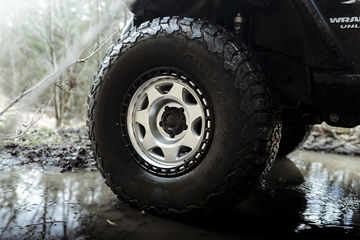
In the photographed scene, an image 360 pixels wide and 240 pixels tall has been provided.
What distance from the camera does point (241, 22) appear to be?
91.4 inches

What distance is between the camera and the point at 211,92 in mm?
2031

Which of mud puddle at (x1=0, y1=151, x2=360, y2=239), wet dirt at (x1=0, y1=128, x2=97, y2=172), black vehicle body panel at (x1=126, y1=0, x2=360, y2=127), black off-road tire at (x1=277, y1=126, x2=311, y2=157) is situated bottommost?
mud puddle at (x1=0, y1=151, x2=360, y2=239)

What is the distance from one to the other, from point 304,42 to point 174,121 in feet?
3.07

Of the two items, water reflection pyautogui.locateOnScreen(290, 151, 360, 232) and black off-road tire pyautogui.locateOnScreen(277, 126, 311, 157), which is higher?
black off-road tire pyautogui.locateOnScreen(277, 126, 311, 157)

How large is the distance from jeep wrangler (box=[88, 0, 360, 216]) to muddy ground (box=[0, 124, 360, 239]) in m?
0.17

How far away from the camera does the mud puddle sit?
1972 mm

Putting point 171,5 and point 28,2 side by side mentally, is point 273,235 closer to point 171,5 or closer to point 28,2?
point 171,5

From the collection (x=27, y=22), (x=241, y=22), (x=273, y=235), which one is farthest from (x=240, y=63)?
(x=27, y=22)

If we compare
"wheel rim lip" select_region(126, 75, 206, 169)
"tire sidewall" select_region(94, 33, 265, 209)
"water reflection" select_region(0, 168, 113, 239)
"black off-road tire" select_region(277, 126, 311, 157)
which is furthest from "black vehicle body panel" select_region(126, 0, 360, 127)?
"water reflection" select_region(0, 168, 113, 239)

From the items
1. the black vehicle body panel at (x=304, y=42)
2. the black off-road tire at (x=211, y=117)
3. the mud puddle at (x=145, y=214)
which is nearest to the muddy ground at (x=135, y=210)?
the mud puddle at (x=145, y=214)

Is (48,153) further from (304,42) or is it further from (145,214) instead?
(304,42)

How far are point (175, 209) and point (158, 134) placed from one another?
1.70 feet

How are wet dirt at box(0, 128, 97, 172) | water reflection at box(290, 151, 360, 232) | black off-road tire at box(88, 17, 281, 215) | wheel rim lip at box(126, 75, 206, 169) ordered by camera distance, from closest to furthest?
black off-road tire at box(88, 17, 281, 215)
wheel rim lip at box(126, 75, 206, 169)
water reflection at box(290, 151, 360, 232)
wet dirt at box(0, 128, 97, 172)

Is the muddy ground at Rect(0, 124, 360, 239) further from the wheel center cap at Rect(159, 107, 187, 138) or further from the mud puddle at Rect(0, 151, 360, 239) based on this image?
the wheel center cap at Rect(159, 107, 187, 138)
